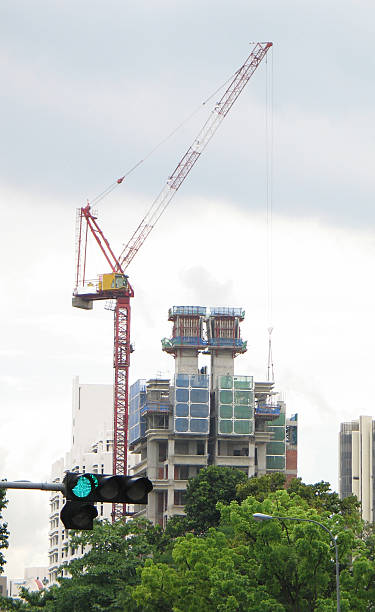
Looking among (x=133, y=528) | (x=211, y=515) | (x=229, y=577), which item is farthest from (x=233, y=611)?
(x=211, y=515)

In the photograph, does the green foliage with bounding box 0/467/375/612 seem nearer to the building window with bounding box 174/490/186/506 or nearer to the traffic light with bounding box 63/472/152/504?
the traffic light with bounding box 63/472/152/504

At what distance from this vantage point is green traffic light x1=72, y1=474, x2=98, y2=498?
22.3 meters

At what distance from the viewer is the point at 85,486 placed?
73.3ft

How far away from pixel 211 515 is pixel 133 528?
142ft

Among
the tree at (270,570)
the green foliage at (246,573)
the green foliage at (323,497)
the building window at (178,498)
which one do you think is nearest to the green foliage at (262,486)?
the green foliage at (323,497)

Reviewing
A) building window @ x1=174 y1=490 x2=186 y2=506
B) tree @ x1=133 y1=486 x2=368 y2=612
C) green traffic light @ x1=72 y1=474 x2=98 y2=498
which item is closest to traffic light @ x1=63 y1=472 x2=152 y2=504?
green traffic light @ x1=72 y1=474 x2=98 y2=498

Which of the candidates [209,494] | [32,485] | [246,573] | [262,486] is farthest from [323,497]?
[32,485]

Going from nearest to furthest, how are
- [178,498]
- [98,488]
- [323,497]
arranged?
[98,488]
[323,497]
[178,498]

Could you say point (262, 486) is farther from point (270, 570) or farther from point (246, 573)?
point (270, 570)

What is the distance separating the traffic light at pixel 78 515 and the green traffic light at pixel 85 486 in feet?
0.65

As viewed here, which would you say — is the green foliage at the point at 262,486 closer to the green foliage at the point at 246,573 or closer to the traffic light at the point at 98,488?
the green foliage at the point at 246,573

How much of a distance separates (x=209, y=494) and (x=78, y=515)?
134 metres

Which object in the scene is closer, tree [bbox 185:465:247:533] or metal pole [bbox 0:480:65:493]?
metal pole [bbox 0:480:65:493]

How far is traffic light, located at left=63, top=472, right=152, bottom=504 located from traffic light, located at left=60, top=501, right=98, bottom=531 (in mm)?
126
